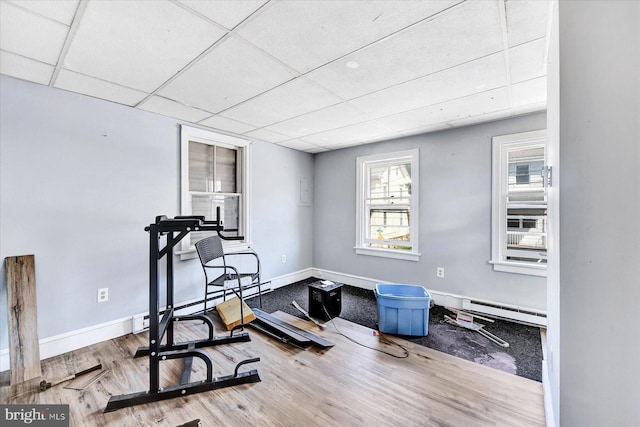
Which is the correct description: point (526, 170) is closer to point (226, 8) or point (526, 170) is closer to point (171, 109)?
point (226, 8)

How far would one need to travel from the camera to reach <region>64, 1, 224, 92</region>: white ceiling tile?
138cm

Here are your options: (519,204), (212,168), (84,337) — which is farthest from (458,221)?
(84,337)

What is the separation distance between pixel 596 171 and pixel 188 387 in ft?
7.94

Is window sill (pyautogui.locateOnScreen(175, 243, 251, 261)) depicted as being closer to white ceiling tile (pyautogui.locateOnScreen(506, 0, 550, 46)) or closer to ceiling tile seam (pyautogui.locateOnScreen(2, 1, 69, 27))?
ceiling tile seam (pyautogui.locateOnScreen(2, 1, 69, 27))

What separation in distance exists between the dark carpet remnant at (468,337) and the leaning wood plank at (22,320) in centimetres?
194

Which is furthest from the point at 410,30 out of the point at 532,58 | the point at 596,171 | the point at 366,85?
the point at 596,171

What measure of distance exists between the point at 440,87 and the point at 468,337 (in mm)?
2327

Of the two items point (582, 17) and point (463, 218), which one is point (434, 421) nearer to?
point (582, 17)

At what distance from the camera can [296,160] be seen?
4430mm

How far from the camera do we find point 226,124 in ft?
10.2

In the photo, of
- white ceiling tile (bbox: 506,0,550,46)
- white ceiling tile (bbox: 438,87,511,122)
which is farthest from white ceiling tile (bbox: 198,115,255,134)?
white ceiling tile (bbox: 506,0,550,46)

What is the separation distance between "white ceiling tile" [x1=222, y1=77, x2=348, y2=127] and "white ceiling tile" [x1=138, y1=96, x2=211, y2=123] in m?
0.30

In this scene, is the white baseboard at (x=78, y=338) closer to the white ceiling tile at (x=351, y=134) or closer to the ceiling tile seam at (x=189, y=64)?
the ceiling tile seam at (x=189, y=64)

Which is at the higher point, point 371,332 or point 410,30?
point 410,30
